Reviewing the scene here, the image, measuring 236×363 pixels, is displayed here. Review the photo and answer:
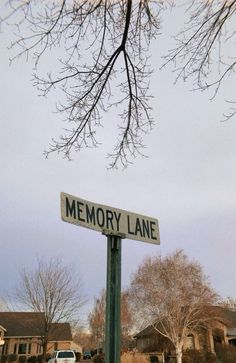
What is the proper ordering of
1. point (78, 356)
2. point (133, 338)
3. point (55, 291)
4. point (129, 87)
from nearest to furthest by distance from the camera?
point (129, 87), point (55, 291), point (78, 356), point (133, 338)

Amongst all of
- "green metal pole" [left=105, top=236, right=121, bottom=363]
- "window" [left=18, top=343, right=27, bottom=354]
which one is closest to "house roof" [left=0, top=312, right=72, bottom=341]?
"window" [left=18, top=343, right=27, bottom=354]

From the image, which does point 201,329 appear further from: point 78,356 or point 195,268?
point 78,356

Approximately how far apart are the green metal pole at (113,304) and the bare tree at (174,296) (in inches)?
1343

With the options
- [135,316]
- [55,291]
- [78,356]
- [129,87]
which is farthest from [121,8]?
[78,356]

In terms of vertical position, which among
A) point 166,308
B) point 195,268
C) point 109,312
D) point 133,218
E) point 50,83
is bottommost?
point 109,312

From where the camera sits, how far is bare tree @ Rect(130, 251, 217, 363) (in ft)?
118

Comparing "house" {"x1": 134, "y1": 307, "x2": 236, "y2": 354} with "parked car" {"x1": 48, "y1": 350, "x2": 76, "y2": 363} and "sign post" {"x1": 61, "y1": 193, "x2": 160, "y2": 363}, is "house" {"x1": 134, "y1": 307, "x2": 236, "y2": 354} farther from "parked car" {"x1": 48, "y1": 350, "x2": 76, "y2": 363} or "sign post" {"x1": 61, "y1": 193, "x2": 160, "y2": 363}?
"sign post" {"x1": 61, "y1": 193, "x2": 160, "y2": 363}

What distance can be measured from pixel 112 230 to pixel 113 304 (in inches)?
23.7

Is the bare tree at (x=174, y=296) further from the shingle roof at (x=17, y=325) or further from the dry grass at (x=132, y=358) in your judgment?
the shingle roof at (x=17, y=325)

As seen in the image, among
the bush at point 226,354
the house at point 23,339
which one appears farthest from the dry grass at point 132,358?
the house at point 23,339

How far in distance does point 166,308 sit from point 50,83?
35.0 metres

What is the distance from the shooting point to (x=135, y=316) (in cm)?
3794

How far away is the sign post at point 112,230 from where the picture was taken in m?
2.97

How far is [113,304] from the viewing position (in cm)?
303
